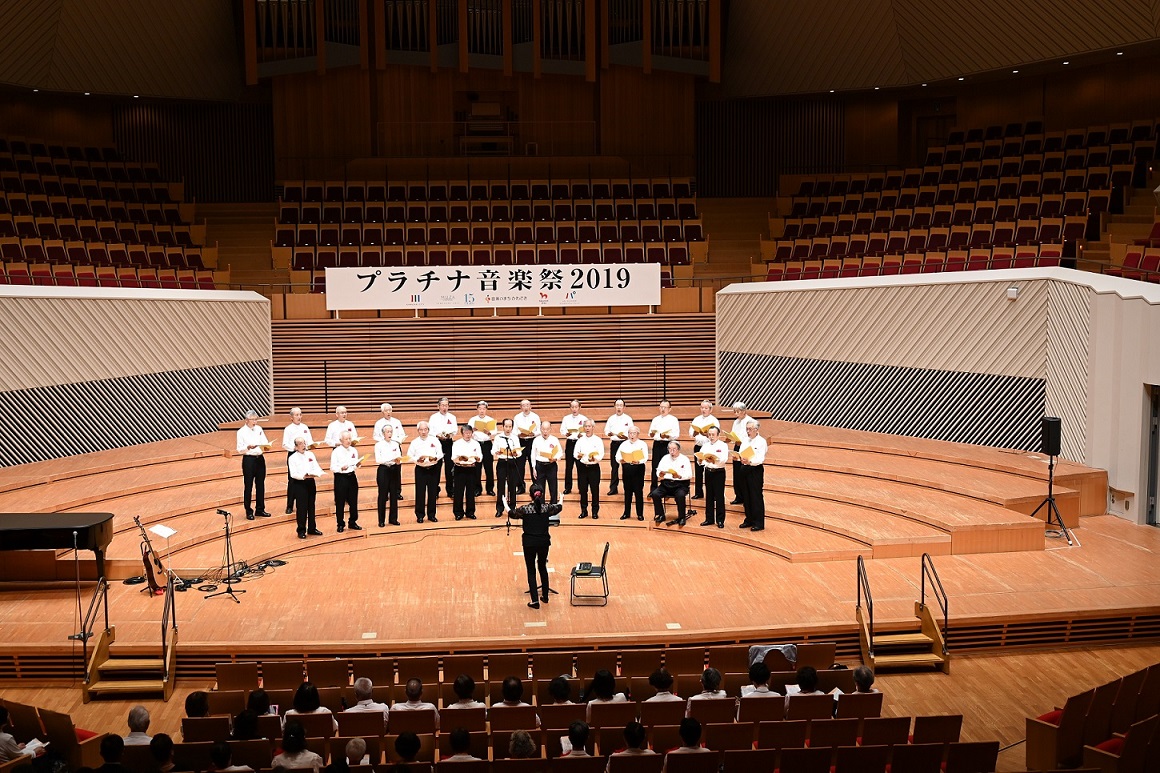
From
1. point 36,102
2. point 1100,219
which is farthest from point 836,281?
point 36,102

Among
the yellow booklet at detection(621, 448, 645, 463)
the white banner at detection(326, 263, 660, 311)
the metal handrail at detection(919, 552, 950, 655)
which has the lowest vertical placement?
the metal handrail at detection(919, 552, 950, 655)

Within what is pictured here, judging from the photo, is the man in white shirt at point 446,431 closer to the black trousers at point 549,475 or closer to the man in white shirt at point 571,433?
the black trousers at point 549,475

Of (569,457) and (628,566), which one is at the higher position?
(569,457)

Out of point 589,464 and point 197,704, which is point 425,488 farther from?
point 197,704

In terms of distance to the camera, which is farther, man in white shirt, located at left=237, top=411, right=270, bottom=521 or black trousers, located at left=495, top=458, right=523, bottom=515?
black trousers, located at left=495, top=458, right=523, bottom=515

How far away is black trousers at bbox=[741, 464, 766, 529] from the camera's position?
35.3 feet

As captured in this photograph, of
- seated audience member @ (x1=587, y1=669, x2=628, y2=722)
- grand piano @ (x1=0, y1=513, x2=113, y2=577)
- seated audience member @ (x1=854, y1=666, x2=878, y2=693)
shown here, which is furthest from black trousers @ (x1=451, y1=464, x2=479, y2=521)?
seated audience member @ (x1=854, y1=666, x2=878, y2=693)

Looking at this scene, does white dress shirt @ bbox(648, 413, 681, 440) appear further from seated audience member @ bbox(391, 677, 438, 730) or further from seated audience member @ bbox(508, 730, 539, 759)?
seated audience member @ bbox(508, 730, 539, 759)

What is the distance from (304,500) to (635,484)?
11.5 ft

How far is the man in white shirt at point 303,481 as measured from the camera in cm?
1058

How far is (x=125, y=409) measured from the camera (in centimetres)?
1408

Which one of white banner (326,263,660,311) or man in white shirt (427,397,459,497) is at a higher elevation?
white banner (326,263,660,311)

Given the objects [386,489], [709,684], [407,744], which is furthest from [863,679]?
[386,489]

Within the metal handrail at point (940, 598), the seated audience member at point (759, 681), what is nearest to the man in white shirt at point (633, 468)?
the metal handrail at point (940, 598)
